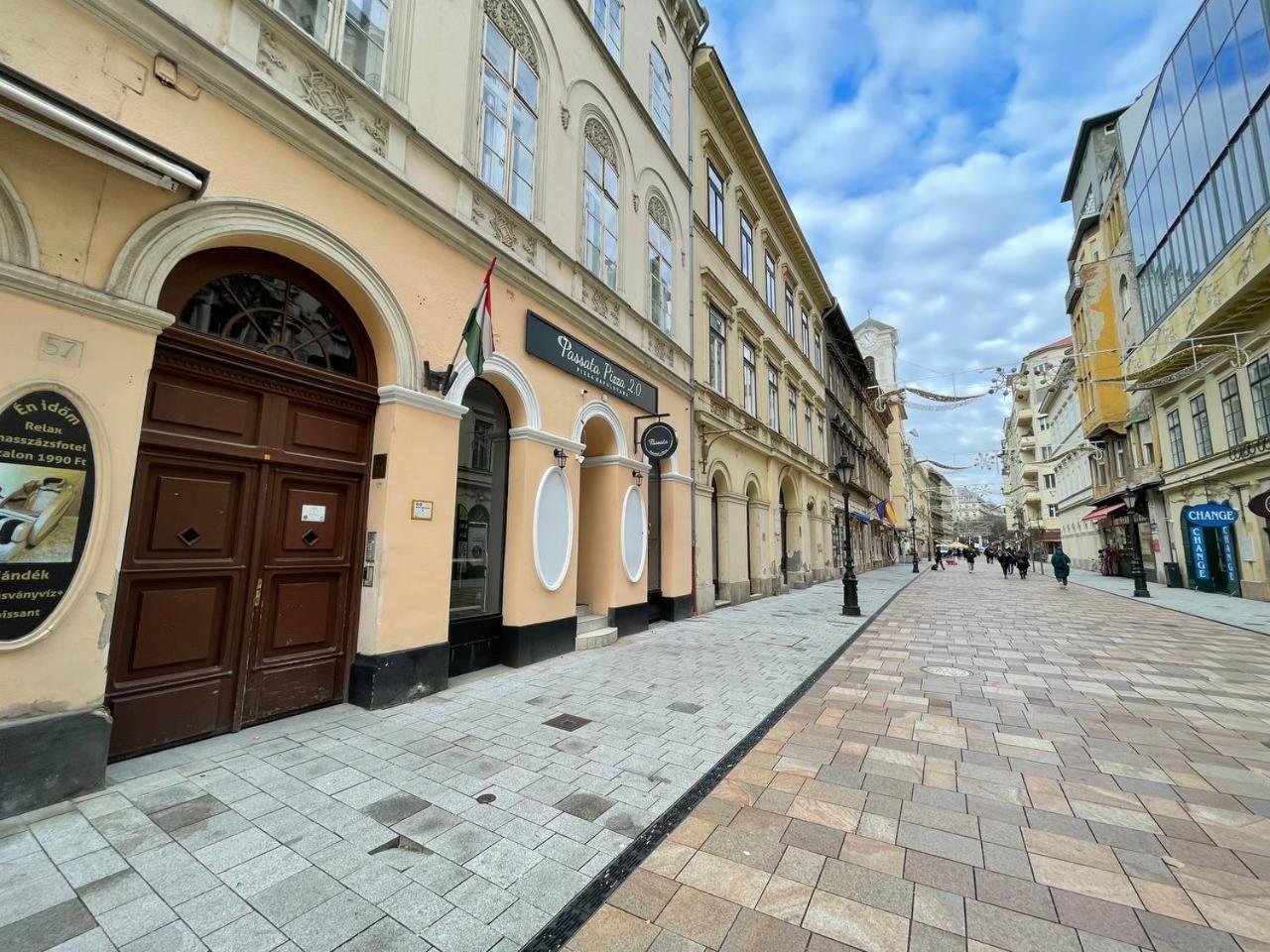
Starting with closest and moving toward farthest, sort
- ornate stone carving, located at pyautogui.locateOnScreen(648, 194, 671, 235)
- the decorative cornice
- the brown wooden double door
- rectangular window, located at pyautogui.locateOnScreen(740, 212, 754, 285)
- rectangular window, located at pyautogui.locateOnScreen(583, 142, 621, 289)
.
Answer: the decorative cornice → the brown wooden double door → rectangular window, located at pyautogui.locateOnScreen(583, 142, 621, 289) → ornate stone carving, located at pyautogui.locateOnScreen(648, 194, 671, 235) → rectangular window, located at pyautogui.locateOnScreen(740, 212, 754, 285)

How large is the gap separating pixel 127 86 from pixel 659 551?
32.8 feet

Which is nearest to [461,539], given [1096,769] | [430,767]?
[430,767]

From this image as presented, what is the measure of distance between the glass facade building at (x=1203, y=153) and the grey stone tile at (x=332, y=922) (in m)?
21.9

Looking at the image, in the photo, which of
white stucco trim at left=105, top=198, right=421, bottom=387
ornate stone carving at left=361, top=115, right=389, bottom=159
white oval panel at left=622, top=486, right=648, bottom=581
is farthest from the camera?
white oval panel at left=622, top=486, right=648, bottom=581

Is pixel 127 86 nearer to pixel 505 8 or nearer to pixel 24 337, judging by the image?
pixel 24 337

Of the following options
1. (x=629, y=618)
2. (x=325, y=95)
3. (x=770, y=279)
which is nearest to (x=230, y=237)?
(x=325, y=95)

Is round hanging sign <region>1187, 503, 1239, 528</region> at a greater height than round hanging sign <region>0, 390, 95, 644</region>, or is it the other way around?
round hanging sign <region>1187, 503, 1239, 528</region>

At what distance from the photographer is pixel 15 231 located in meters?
3.19

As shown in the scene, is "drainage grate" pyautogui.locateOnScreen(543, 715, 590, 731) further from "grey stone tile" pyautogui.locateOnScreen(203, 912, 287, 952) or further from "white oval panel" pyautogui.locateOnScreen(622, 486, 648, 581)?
"white oval panel" pyautogui.locateOnScreen(622, 486, 648, 581)

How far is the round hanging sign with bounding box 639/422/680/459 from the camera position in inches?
391

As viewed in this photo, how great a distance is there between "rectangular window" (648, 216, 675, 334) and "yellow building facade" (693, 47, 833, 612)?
1.44 m

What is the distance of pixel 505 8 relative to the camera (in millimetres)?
7430

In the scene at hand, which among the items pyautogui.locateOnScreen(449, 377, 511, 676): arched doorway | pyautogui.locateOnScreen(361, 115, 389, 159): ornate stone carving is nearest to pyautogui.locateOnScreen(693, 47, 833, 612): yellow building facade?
pyautogui.locateOnScreen(449, 377, 511, 676): arched doorway

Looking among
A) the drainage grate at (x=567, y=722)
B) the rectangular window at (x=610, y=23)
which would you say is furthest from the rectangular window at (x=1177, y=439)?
the drainage grate at (x=567, y=722)
